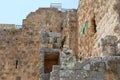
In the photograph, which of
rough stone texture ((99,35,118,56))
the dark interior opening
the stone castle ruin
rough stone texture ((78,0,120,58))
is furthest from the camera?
the dark interior opening

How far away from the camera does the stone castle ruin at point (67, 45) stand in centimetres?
708

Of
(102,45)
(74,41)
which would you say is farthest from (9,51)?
(102,45)

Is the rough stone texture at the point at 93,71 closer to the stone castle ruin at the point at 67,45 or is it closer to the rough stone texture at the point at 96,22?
the stone castle ruin at the point at 67,45

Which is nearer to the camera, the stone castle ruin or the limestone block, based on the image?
the stone castle ruin

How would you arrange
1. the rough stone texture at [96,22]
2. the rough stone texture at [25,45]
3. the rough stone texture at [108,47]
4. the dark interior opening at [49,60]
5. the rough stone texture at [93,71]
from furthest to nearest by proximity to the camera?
the rough stone texture at [25,45] → the dark interior opening at [49,60] → the rough stone texture at [96,22] → the rough stone texture at [108,47] → the rough stone texture at [93,71]

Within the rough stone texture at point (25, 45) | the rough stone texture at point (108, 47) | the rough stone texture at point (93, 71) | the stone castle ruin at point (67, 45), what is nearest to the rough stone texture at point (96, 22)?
the stone castle ruin at point (67, 45)

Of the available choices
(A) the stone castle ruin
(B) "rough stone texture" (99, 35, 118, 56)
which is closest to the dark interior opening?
(A) the stone castle ruin

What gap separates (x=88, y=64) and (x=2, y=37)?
48.4 feet

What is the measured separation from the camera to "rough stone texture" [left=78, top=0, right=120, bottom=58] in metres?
10.3

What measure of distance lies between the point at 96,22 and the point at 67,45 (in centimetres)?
289

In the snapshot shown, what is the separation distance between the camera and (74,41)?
16.3 metres

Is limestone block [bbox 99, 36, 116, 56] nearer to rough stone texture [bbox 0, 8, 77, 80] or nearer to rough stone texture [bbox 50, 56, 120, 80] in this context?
rough stone texture [bbox 50, 56, 120, 80]

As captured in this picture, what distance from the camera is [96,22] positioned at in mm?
12586

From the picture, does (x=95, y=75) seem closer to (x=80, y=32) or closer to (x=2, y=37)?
(x=80, y=32)
